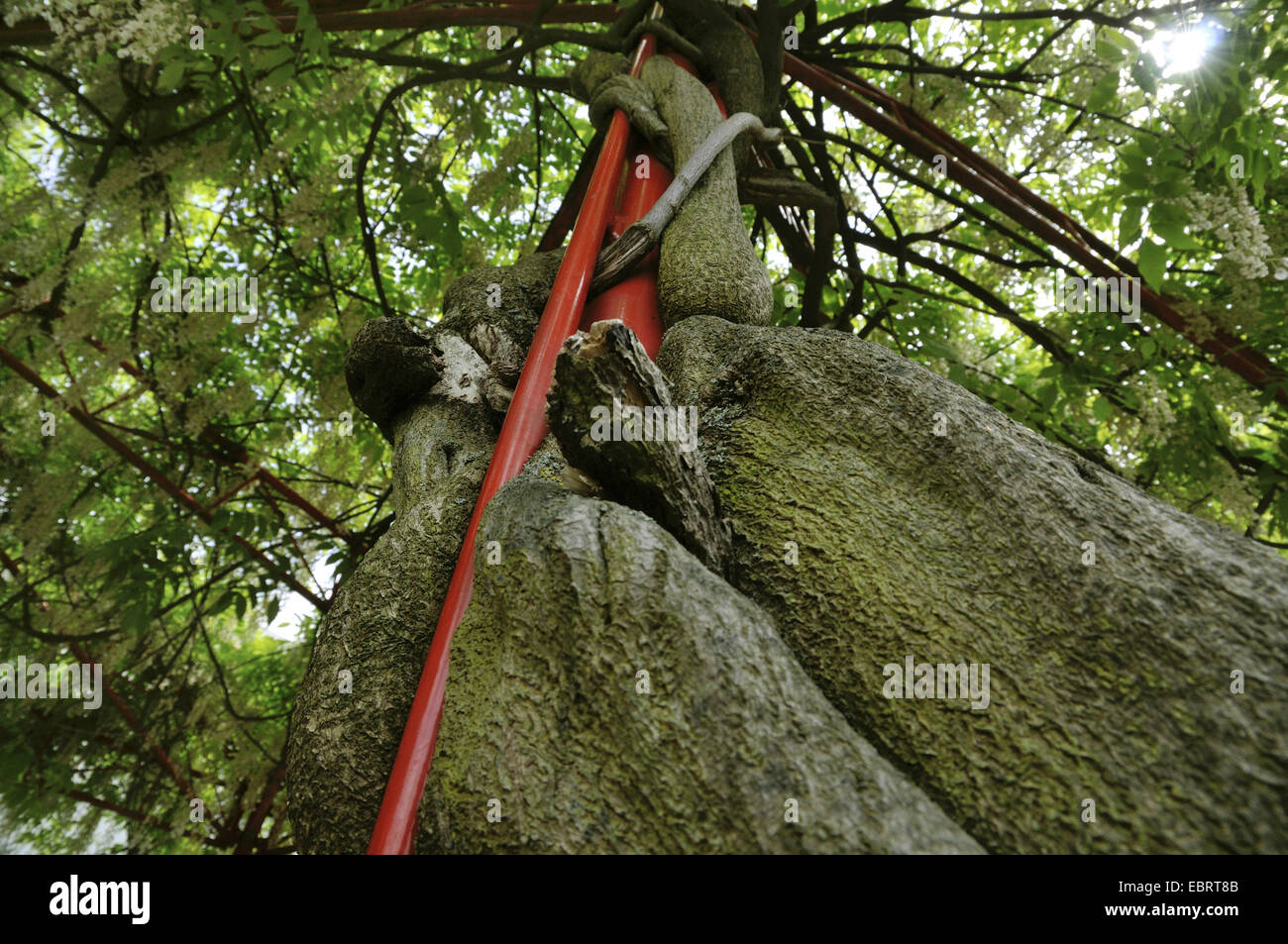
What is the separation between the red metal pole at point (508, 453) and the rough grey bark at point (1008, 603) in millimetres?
405

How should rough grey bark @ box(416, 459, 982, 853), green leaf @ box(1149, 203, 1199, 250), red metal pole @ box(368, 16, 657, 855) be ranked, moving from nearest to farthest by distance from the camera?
rough grey bark @ box(416, 459, 982, 853) → red metal pole @ box(368, 16, 657, 855) → green leaf @ box(1149, 203, 1199, 250)

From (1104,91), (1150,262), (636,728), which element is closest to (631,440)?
(636,728)

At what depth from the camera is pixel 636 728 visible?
0.96 m

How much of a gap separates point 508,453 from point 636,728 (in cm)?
76

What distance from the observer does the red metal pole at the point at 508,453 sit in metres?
1.15

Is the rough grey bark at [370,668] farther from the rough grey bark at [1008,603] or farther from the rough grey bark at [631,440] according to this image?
the rough grey bark at [1008,603]

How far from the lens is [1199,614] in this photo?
3.25 ft

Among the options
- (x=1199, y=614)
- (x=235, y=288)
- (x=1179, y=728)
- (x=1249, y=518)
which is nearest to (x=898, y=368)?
(x=1199, y=614)

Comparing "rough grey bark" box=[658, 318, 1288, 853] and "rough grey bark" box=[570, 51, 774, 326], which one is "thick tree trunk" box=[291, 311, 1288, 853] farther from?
"rough grey bark" box=[570, 51, 774, 326]

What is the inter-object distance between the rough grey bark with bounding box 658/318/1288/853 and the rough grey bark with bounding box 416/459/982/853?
0.13m

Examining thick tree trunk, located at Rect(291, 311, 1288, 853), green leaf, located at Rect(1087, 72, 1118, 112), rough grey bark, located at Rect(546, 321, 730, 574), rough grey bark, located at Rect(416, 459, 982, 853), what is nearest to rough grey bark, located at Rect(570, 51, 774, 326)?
thick tree trunk, located at Rect(291, 311, 1288, 853)

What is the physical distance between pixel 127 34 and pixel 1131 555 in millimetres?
3428

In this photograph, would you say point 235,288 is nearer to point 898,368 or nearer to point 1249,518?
point 898,368

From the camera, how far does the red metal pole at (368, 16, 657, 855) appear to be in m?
1.15
